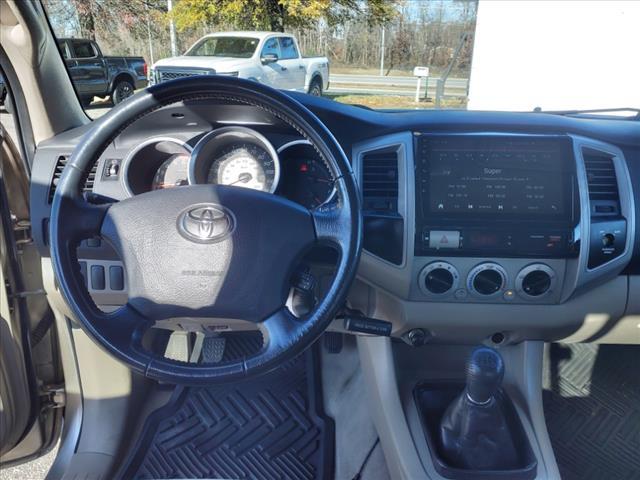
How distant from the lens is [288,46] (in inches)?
334

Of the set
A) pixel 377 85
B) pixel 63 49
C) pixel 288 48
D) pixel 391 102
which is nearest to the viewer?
pixel 63 49

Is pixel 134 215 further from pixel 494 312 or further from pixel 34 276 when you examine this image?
pixel 494 312

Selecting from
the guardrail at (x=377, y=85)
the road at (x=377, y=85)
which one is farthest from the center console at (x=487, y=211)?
the guardrail at (x=377, y=85)

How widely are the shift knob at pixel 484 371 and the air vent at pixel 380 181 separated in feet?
1.65

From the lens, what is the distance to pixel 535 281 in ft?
5.84

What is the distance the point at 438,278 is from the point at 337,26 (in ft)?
9.02

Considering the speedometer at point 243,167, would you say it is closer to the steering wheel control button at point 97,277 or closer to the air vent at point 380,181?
the air vent at point 380,181

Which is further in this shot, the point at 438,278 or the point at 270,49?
the point at 270,49

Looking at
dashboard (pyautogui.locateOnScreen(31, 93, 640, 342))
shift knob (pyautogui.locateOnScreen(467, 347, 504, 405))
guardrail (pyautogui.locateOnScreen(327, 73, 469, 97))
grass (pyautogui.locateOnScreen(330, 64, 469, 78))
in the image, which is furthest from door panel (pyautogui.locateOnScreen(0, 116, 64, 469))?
guardrail (pyautogui.locateOnScreen(327, 73, 469, 97))

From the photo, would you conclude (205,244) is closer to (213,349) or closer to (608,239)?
(608,239)

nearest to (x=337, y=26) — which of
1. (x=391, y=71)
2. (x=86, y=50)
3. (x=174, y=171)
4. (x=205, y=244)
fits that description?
(x=391, y=71)

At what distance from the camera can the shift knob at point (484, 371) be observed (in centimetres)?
163

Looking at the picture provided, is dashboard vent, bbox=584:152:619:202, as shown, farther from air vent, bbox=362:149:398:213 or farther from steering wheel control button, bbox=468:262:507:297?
air vent, bbox=362:149:398:213

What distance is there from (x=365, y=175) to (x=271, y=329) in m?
0.62
